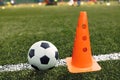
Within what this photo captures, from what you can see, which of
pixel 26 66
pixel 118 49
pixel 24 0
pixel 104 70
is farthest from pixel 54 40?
pixel 24 0

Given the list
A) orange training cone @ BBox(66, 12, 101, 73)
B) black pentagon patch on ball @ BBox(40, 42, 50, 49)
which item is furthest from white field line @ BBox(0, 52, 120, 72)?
black pentagon patch on ball @ BBox(40, 42, 50, 49)

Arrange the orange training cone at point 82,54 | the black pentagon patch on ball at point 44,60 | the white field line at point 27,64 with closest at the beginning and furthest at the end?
the black pentagon patch on ball at point 44,60 < the orange training cone at point 82,54 < the white field line at point 27,64

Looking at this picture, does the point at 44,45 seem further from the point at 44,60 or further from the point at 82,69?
the point at 82,69

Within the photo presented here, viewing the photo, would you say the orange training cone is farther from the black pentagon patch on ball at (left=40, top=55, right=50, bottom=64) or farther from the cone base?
the black pentagon patch on ball at (left=40, top=55, right=50, bottom=64)

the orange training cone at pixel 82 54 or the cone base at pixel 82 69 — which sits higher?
the orange training cone at pixel 82 54

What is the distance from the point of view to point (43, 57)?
3.67 meters

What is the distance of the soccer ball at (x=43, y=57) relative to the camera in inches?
144

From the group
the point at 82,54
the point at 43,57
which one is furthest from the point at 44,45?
the point at 82,54

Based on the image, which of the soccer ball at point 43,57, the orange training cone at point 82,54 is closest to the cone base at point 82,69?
the orange training cone at point 82,54

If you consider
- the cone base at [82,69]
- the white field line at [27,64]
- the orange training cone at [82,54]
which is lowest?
the white field line at [27,64]

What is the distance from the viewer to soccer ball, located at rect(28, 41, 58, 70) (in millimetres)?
3664

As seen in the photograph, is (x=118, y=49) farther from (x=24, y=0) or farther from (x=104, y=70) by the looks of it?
(x=24, y=0)

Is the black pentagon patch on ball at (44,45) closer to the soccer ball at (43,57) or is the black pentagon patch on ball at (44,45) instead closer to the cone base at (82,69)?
the soccer ball at (43,57)

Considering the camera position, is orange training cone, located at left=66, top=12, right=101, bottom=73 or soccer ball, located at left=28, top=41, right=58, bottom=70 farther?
orange training cone, located at left=66, top=12, right=101, bottom=73
